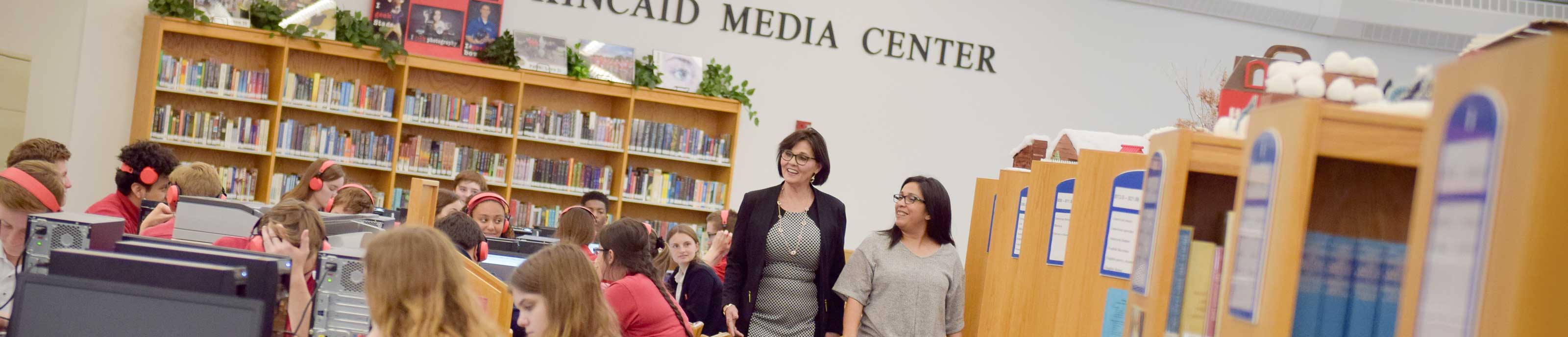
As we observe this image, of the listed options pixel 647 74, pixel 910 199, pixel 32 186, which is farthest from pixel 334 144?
pixel 910 199

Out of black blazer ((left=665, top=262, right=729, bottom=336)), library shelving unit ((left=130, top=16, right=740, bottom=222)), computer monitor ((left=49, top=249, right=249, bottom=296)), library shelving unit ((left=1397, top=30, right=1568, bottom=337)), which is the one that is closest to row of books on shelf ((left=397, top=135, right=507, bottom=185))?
library shelving unit ((left=130, top=16, right=740, bottom=222))

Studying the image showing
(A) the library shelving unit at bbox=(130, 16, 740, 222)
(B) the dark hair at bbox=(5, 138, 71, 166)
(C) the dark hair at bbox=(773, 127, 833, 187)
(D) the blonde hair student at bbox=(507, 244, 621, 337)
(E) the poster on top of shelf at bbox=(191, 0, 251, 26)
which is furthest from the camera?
(A) the library shelving unit at bbox=(130, 16, 740, 222)

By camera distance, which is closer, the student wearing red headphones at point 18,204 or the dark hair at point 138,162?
the student wearing red headphones at point 18,204

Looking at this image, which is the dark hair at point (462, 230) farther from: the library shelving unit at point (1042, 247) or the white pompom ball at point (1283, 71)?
the white pompom ball at point (1283, 71)

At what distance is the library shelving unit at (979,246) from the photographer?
398 centimetres

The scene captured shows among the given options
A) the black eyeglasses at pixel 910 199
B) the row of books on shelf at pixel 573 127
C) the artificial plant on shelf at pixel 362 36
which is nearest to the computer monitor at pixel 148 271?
the black eyeglasses at pixel 910 199

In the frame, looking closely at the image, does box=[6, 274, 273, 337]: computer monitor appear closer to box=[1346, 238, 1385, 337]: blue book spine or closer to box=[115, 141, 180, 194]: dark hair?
box=[1346, 238, 1385, 337]: blue book spine

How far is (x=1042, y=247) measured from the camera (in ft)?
9.02

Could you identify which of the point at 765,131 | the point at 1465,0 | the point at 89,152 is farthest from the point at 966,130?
the point at 89,152

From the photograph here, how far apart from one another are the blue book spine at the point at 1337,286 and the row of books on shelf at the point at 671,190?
250 inches

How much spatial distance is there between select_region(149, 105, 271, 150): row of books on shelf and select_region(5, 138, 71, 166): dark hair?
5.41 feet

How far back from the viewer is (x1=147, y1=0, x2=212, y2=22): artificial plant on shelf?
6.27m

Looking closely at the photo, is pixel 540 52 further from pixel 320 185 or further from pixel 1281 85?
pixel 1281 85

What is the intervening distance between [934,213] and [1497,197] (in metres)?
2.89
